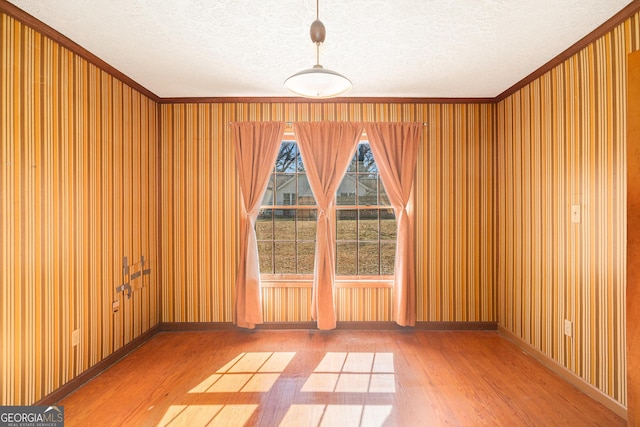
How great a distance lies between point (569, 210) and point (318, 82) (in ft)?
7.69

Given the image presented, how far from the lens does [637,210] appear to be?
6.07 ft

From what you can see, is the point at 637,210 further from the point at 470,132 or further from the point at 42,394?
the point at 42,394

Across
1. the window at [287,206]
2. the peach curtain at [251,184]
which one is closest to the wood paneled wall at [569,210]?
the window at [287,206]

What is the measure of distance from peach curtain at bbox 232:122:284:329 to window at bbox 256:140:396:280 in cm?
23

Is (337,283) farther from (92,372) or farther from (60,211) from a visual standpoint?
(60,211)

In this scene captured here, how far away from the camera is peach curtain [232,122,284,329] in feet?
12.1

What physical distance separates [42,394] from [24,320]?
0.57 m

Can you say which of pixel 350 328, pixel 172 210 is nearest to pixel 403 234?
pixel 350 328

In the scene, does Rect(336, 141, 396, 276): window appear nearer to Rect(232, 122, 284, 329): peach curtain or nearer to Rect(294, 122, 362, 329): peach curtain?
Rect(294, 122, 362, 329): peach curtain

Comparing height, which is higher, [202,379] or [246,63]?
[246,63]

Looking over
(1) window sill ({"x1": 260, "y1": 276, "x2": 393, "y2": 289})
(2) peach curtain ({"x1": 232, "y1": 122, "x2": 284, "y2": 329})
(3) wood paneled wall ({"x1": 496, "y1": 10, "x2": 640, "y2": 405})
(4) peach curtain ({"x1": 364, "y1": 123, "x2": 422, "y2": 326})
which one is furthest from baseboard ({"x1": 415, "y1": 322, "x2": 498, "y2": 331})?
(2) peach curtain ({"x1": 232, "y1": 122, "x2": 284, "y2": 329})

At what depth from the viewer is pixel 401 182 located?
3719 millimetres

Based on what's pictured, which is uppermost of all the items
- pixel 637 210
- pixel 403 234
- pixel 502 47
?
Result: pixel 502 47

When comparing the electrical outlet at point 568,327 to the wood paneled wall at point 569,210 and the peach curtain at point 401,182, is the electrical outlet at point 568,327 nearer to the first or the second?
the wood paneled wall at point 569,210
